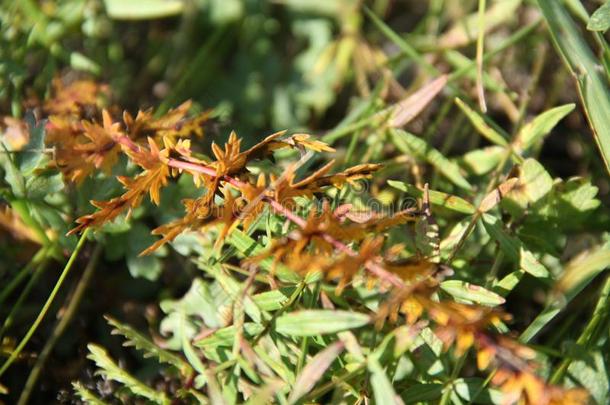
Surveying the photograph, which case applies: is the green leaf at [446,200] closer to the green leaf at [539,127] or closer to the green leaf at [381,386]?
the green leaf at [539,127]

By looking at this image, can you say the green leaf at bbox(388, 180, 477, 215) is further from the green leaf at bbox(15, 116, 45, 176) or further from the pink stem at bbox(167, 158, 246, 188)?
the green leaf at bbox(15, 116, 45, 176)

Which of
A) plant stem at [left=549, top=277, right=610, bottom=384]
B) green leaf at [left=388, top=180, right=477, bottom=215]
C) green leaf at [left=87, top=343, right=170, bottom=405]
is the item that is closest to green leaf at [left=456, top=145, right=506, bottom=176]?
green leaf at [left=388, top=180, right=477, bottom=215]

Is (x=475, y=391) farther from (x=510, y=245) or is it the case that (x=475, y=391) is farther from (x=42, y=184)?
(x=42, y=184)

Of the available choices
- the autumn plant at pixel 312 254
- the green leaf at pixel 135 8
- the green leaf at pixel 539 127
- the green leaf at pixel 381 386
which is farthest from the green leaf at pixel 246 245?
the green leaf at pixel 135 8

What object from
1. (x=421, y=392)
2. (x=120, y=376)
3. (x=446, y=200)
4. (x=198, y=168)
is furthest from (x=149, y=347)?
(x=446, y=200)

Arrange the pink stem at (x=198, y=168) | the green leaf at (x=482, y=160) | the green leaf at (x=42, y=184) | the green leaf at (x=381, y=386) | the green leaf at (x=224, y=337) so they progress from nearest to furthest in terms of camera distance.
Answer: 1. the green leaf at (x=381, y=386)
2. the pink stem at (x=198, y=168)
3. the green leaf at (x=224, y=337)
4. the green leaf at (x=42, y=184)
5. the green leaf at (x=482, y=160)

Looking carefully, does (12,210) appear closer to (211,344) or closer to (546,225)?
(211,344)
